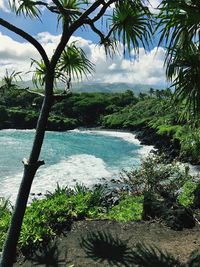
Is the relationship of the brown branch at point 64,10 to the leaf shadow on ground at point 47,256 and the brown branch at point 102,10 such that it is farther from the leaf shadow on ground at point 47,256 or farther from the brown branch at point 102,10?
the leaf shadow on ground at point 47,256

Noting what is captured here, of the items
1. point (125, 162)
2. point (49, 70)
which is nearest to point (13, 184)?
point (125, 162)

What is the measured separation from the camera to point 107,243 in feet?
26.6

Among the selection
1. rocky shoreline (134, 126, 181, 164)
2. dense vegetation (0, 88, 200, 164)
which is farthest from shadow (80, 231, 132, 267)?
dense vegetation (0, 88, 200, 164)

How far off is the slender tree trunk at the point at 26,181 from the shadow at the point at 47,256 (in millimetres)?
1615

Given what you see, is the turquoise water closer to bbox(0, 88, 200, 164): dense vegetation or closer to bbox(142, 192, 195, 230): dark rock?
bbox(0, 88, 200, 164): dense vegetation

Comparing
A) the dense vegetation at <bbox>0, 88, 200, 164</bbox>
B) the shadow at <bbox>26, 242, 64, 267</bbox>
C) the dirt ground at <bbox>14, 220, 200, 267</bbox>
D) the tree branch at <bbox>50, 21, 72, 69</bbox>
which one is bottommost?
the dense vegetation at <bbox>0, 88, 200, 164</bbox>

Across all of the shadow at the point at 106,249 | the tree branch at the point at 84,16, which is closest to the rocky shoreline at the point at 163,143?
the shadow at the point at 106,249

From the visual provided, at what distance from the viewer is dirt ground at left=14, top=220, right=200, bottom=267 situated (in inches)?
296

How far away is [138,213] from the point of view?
11.1 m

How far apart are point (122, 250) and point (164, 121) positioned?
151ft

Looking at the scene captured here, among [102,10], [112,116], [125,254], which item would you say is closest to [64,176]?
[125,254]

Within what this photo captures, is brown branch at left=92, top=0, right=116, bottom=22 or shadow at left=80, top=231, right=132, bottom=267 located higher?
brown branch at left=92, top=0, right=116, bottom=22

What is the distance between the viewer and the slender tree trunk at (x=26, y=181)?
592 cm

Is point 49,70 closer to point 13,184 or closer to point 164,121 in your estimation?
point 13,184
